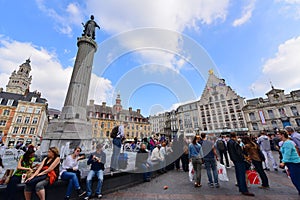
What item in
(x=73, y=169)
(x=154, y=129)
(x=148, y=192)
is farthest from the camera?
(x=154, y=129)

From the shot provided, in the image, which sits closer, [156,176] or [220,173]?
[220,173]

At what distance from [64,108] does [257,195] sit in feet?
38.1

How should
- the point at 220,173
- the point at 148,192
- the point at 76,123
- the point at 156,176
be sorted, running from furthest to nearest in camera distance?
the point at 76,123, the point at 156,176, the point at 220,173, the point at 148,192

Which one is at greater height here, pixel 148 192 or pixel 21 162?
pixel 21 162

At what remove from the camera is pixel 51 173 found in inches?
121

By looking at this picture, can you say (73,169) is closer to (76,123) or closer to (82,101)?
(76,123)

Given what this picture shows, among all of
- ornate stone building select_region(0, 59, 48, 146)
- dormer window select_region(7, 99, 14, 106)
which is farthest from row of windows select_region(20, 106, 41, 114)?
dormer window select_region(7, 99, 14, 106)

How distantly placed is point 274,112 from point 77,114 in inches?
1645

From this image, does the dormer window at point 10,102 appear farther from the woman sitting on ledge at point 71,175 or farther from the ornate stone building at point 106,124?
the woman sitting on ledge at point 71,175

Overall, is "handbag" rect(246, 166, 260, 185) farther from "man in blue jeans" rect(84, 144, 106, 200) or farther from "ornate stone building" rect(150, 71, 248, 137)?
"ornate stone building" rect(150, 71, 248, 137)

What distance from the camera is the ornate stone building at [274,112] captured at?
29169 millimetres

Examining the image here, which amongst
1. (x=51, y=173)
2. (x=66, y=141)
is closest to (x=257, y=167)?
(x=51, y=173)

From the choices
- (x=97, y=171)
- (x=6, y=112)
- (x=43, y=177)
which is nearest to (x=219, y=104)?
(x=97, y=171)

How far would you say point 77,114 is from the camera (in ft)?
32.2
